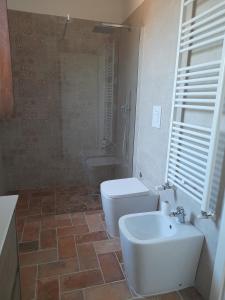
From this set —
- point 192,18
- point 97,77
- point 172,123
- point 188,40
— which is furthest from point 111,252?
point 97,77

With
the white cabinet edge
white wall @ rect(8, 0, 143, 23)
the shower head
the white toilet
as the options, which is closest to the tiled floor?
the white toilet

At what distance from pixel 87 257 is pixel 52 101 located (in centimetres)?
216

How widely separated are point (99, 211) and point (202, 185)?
162cm

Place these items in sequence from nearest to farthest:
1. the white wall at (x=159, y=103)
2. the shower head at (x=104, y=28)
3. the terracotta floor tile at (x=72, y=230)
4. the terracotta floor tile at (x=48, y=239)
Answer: the white wall at (x=159, y=103) < the terracotta floor tile at (x=48, y=239) < the terracotta floor tile at (x=72, y=230) < the shower head at (x=104, y=28)

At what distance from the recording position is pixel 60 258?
6.54 feet

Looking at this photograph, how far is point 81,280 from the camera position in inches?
69.6

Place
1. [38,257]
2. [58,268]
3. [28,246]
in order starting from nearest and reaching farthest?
[58,268] → [38,257] → [28,246]

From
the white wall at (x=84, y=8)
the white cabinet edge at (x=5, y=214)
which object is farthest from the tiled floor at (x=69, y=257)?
the white wall at (x=84, y=8)

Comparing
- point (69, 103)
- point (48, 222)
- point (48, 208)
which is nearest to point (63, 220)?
point (48, 222)

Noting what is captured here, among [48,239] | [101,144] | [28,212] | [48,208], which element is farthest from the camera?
[101,144]

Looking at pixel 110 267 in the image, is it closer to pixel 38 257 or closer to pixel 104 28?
pixel 38 257

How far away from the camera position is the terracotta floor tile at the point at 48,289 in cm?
161

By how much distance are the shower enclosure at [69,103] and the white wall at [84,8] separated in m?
0.09

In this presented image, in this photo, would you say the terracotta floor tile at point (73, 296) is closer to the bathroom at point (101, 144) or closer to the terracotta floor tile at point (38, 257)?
the bathroom at point (101, 144)
